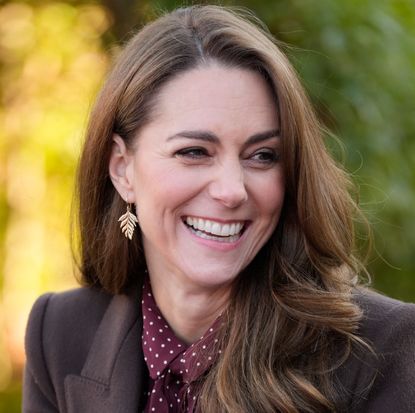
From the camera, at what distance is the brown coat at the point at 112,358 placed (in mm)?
2582

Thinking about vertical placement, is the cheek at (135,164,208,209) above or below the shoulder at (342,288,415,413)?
above

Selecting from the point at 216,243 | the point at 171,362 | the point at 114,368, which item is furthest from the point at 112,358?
the point at 216,243

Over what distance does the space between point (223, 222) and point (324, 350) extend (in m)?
0.44

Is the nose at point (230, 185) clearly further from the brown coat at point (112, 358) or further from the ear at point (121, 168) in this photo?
the brown coat at point (112, 358)

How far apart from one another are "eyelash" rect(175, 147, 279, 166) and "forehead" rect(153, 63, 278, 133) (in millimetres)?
63

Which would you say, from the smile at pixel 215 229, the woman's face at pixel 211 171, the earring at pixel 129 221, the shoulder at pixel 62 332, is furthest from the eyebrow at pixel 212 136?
the shoulder at pixel 62 332

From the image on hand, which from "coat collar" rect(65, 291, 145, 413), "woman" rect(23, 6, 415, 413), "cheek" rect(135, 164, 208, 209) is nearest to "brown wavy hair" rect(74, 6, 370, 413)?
"woman" rect(23, 6, 415, 413)

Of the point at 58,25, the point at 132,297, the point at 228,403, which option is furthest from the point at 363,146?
the point at 58,25

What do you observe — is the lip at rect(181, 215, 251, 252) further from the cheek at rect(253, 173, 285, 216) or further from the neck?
the neck

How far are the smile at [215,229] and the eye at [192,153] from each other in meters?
0.18

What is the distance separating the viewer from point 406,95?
3707 mm

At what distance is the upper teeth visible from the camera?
266cm

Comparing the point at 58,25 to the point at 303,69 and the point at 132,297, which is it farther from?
the point at 132,297

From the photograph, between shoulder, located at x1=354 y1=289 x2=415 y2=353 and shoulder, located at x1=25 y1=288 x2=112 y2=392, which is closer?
shoulder, located at x1=354 y1=289 x2=415 y2=353
